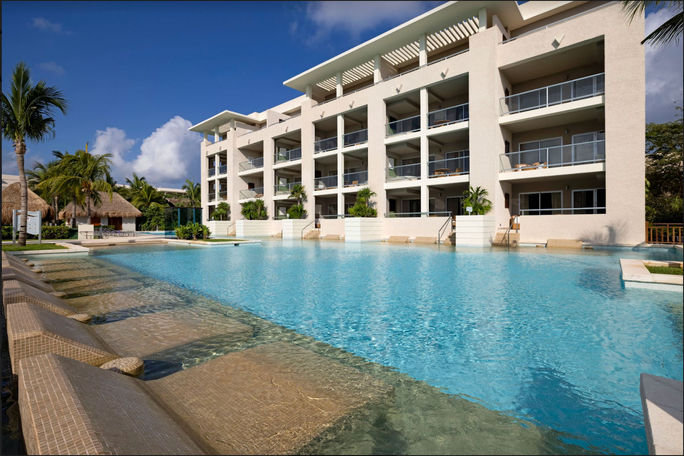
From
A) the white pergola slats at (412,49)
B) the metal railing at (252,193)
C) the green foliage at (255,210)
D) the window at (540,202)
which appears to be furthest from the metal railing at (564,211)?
the metal railing at (252,193)

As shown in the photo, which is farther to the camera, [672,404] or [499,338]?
[499,338]

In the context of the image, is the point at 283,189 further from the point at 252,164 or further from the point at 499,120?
the point at 499,120

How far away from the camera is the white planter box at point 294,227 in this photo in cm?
2583

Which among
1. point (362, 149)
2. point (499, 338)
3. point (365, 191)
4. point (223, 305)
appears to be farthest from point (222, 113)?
point (499, 338)

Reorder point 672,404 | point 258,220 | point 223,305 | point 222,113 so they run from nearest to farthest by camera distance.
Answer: point 672,404, point 223,305, point 258,220, point 222,113

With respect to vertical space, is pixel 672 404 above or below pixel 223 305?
above

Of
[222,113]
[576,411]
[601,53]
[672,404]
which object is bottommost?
[576,411]

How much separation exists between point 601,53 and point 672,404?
20.3 m

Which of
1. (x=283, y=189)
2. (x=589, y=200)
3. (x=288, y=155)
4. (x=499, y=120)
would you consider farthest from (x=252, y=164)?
(x=589, y=200)

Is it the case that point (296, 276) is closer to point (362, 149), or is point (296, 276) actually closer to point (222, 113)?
point (362, 149)

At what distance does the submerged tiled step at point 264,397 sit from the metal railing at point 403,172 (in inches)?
750

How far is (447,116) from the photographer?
2044cm

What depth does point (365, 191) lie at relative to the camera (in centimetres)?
2203

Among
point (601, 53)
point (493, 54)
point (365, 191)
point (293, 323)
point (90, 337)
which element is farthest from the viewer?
point (365, 191)
